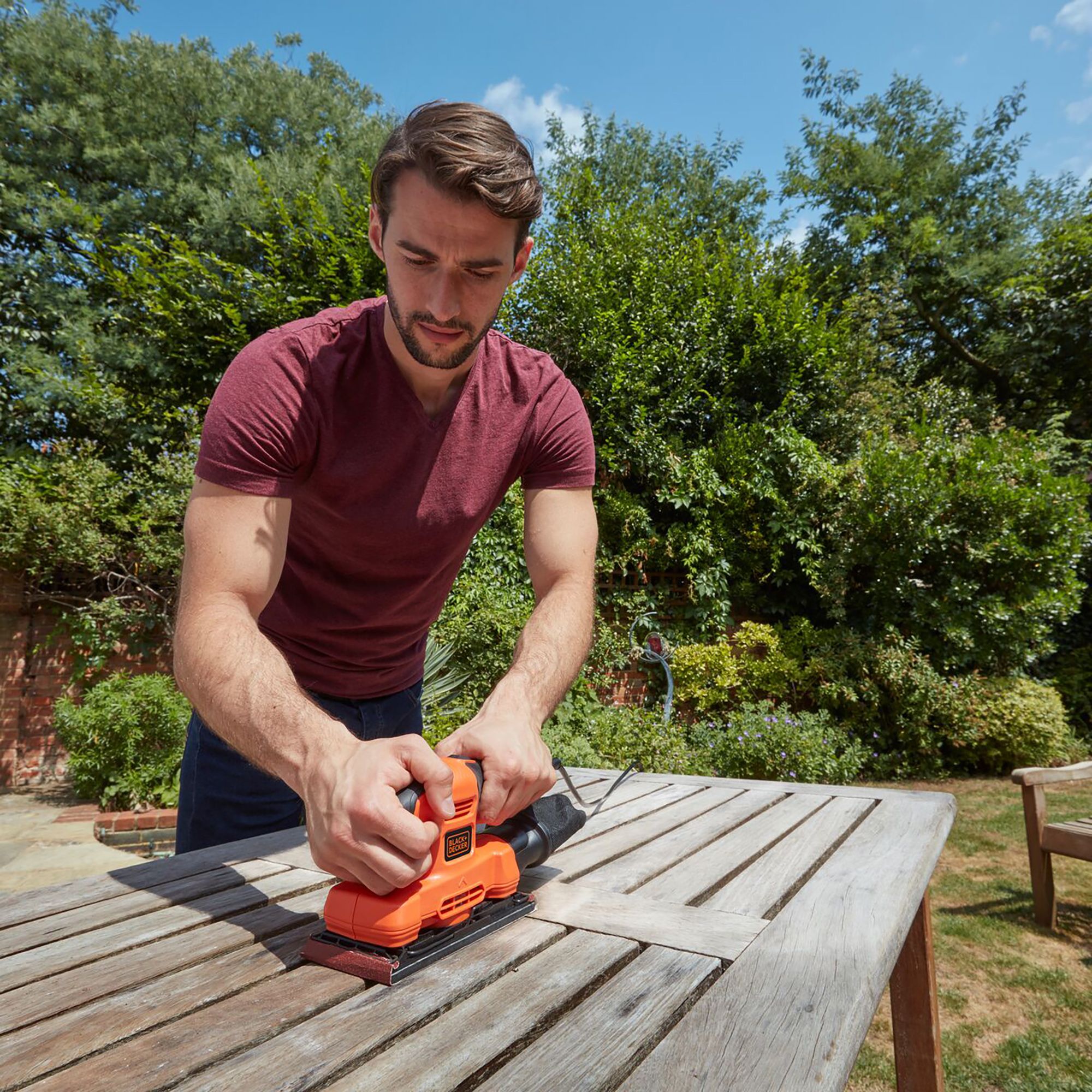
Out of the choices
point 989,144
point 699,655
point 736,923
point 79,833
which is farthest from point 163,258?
point 989,144

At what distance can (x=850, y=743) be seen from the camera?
7398mm

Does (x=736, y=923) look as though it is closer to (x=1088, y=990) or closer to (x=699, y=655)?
(x=1088, y=990)

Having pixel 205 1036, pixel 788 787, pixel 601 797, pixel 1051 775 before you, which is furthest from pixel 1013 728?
pixel 205 1036

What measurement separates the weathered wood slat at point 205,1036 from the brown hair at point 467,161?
4.77ft

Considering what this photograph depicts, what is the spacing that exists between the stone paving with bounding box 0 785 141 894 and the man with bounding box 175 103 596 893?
2.57 metres

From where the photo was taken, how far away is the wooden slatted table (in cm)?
80

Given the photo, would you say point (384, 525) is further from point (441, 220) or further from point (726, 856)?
point (726, 856)

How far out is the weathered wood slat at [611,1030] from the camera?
2.57 ft

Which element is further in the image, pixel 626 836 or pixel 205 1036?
pixel 626 836

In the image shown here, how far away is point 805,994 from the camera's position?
0.98 meters

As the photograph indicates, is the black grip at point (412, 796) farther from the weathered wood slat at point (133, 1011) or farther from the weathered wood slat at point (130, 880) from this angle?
the weathered wood slat at point (130, 880)

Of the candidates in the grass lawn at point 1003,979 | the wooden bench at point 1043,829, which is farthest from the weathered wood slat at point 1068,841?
the grass lawn at point 1003,979

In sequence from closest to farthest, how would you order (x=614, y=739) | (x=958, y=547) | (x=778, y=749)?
(x=614, y=739)
(x=778, y=749)
(x=958, y=547)

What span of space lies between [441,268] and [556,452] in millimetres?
630
